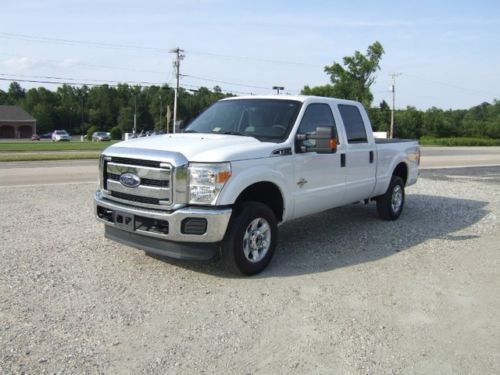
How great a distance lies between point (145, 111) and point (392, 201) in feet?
356

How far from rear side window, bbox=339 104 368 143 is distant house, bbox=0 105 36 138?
91128 mm

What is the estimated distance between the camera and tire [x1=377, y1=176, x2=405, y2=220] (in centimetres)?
827

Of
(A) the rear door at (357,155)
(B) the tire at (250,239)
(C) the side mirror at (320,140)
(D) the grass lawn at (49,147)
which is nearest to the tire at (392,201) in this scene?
(A) the rear door at (357,155)

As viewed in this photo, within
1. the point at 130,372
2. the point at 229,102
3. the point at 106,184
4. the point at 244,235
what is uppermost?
the point at 229,102

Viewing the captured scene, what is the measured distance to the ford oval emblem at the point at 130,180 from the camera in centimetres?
505

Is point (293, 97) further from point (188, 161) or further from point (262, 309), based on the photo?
point (262, 309)

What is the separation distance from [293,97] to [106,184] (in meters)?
2.56

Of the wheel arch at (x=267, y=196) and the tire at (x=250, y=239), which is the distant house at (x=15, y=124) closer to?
the wheel arch at (x=267, y=196)

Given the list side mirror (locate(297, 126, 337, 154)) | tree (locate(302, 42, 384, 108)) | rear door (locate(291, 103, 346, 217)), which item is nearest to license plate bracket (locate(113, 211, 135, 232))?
rear door (locate(291, 103, 346, 217))

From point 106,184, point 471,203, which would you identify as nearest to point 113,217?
point 106,184

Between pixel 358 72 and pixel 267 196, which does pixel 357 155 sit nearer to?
pixel 267 196

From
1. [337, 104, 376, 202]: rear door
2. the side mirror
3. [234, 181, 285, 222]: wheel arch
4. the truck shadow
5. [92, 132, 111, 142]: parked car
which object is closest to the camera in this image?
[234, 181, 285, 222]: wheel arch

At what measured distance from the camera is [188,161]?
4812mm

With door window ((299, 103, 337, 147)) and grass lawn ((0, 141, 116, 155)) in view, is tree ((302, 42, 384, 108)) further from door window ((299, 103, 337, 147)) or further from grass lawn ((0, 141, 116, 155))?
door window ((299, 103, 337, 147))
